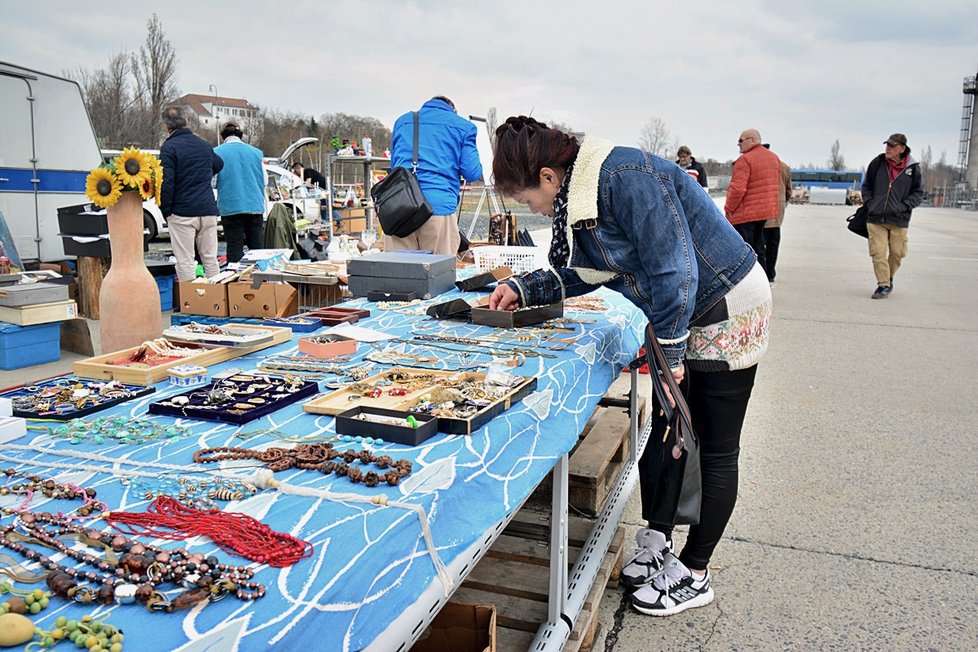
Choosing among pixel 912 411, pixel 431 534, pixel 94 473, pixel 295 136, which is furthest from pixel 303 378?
pixel 295 136

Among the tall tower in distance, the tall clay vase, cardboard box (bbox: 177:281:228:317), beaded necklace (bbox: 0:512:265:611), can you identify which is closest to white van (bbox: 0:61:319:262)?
cardboard box (bbox: 177:281:228:317)

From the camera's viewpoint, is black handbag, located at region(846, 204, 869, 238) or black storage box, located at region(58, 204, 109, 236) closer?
black storage box, located at region(58, 204, 109, 236)

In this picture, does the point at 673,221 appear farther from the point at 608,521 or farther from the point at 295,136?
the point at 295,136

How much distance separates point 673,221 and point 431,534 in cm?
124

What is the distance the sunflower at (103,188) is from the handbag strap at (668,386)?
176 cm

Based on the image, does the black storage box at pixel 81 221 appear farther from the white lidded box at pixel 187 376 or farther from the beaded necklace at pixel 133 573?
the beaded necklace at pixel 133 573

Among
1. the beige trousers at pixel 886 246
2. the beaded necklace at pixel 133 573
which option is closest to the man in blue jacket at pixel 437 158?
the beaded necklace at pixel 133 573

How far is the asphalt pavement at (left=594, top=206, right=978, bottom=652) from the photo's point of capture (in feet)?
8.82

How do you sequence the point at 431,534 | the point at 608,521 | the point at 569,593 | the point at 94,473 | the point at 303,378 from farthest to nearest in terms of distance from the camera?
the point at 608,521
the point at 569,593
the point at 303,378
the point at 94,473
the point at 431,534

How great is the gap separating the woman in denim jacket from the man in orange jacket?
7.16m

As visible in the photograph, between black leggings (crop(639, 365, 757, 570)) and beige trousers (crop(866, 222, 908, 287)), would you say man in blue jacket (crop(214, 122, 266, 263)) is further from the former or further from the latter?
beige trousers (crop(866, 222, 908, 287))

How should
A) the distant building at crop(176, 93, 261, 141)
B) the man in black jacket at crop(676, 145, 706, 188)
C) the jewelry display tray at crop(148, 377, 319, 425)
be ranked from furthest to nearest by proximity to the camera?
the distant building at crop(176, 93, 261, 141) → the man in black jacket at crop(676, 145, 706, 188) → the jewelry display tray at crop(148, 377, 319, 425)

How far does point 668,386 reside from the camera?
2.27m

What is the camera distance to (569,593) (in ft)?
7.83
